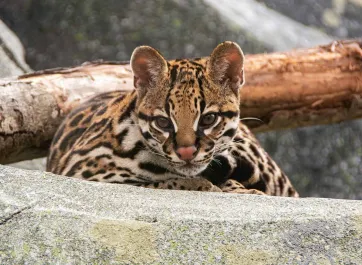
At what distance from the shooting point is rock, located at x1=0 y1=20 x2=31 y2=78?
8621mm

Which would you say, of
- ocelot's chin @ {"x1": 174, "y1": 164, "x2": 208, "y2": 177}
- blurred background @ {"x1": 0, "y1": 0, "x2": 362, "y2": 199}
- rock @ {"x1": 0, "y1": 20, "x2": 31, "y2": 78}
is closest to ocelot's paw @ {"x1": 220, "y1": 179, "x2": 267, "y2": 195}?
ocelot's chin @ {"x1": 174, "y1": 164, "x2": 208, "y2": 177}

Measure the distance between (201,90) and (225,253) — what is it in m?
1.44

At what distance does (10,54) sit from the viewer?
907 cm

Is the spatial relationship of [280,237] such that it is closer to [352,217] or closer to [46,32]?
[352,217]

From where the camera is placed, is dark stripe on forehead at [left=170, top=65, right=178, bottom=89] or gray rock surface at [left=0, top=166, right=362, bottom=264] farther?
dark stripe on forehead at [left=170, top=65, right=178, bottom=89]

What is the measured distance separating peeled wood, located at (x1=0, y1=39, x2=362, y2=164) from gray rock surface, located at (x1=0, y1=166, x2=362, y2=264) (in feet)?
8.94

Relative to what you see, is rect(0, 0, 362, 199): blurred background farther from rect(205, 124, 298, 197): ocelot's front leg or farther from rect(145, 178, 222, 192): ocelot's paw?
rect(145, 178, 222, 192): ocelot's paw

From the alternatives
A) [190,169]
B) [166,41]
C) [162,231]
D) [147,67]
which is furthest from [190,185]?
[166,41]

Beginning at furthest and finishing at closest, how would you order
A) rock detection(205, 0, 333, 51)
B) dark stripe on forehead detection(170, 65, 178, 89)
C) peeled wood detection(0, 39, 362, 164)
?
1. rock detection(205, 0, 333, 51)
2. peeled wood detection(0, 39, 362, 164)
3. dark stripe on forehead detection(170, 65, 178, 89)

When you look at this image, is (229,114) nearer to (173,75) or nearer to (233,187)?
(173,75)

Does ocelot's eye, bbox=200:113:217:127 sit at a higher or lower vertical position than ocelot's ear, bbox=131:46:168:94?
lower

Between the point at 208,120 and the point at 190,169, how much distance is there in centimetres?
31

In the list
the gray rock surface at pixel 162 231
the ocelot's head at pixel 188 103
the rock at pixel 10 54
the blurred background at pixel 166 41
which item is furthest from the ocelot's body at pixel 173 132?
the blurred background at pixel 166 41

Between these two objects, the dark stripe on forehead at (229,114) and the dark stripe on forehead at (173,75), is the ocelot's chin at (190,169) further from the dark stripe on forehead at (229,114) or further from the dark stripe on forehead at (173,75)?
the dark stripe on forehead at (173,75)
